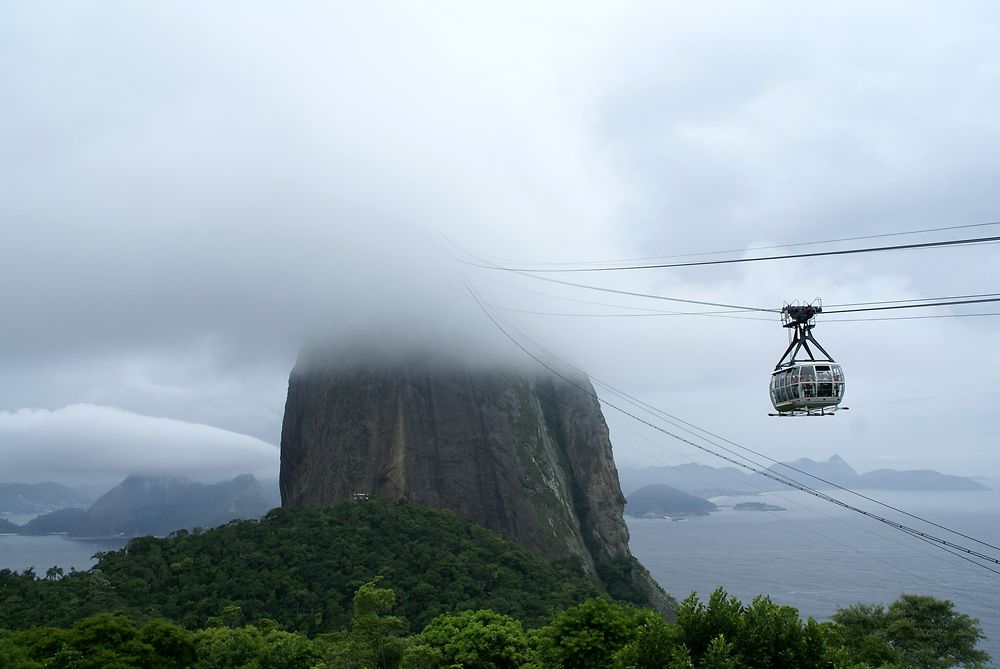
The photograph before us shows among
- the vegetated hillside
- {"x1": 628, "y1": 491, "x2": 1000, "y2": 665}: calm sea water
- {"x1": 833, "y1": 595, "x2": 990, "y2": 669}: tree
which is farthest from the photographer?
{"x1": 628, "y1": 491, "x2": 1000, "y2": 665}: calm sea water

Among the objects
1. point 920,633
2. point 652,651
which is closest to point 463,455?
point 920,633

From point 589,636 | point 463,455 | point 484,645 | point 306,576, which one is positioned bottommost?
point 484,645

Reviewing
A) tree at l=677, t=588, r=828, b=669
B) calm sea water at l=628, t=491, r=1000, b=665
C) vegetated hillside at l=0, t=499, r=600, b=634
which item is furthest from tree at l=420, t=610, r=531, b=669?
calm sea water at l=628, t=491, r=1000, b=665

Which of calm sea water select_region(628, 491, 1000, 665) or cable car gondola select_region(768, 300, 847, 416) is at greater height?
cable car gondola select_region(768, 300, 847, 416)

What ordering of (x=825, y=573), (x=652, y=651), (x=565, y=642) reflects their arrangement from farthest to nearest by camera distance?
(x=825, y=573) → (x=565, y=642) → (x=652, y=651)

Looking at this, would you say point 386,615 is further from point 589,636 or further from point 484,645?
point 589,636

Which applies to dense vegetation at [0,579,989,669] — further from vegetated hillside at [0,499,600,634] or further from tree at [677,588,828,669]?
vegetated hillside at [0,499,600,634]

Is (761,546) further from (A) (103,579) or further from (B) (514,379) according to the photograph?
(A) (103,579)

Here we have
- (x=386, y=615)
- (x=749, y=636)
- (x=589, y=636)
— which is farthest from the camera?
(x=386, y=615)
